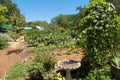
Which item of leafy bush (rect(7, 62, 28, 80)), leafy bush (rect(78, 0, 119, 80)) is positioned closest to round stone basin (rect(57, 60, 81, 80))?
leafy bush (rect(78, 0, 119, 80))

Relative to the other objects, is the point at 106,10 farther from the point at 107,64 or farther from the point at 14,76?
the point at 14,76

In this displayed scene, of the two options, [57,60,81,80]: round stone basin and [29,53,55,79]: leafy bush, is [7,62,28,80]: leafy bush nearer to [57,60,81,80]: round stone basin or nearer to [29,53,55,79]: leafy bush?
[29,53,55,79]: leafy bush

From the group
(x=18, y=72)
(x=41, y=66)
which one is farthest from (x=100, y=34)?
(x=18, y=72)

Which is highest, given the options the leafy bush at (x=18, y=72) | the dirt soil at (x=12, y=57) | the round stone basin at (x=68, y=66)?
the dirt soil at (x=12, y=57)

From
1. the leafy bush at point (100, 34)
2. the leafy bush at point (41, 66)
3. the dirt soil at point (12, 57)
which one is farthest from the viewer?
the dirt soil at point (12, 57)

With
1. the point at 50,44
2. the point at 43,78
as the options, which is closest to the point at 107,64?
the point at 43,78

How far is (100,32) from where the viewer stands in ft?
32.2

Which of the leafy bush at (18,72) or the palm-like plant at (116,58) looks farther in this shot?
the leafy bush at (18,72)

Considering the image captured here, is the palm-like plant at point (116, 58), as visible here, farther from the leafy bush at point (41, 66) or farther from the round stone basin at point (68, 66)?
the leafy bush at point (41, 66)

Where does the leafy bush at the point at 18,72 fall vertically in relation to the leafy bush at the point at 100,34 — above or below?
below

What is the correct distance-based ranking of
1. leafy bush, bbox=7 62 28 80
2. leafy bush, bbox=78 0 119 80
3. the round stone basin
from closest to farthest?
the round stone basin, leafy bush, bbox=78 0 119 80, leafy bush, bbox=7 62 28 80

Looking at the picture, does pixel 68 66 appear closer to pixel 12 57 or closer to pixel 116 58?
pixel 116 58

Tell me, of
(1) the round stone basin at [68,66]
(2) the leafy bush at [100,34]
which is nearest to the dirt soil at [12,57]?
(1) the round stone basin at [68,66]

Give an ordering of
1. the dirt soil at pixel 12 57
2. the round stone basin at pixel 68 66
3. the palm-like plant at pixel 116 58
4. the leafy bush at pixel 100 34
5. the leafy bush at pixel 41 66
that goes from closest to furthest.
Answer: the round stone basin at pixel 68 66 → the leafy bush at pixel 100 34 → the palm-like plant at pixel 116 58 → the leafy bush at pixel 41 66 → the dirt soil at pixel 12 57
